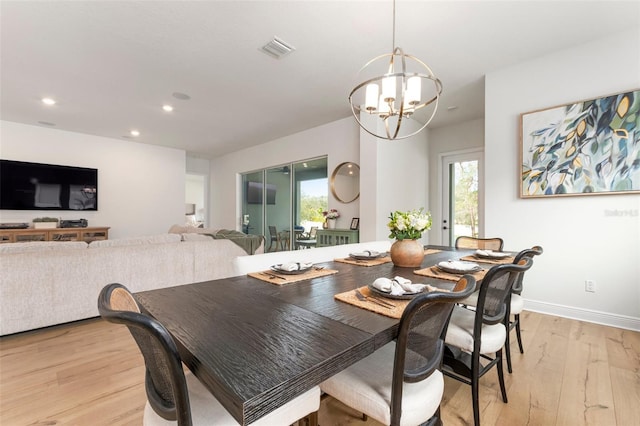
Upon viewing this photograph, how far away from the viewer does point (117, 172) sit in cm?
598

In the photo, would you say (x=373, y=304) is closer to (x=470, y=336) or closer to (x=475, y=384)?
(x=470, y=336)

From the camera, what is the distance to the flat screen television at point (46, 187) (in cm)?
484

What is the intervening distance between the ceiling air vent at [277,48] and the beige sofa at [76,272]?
210 centimetres

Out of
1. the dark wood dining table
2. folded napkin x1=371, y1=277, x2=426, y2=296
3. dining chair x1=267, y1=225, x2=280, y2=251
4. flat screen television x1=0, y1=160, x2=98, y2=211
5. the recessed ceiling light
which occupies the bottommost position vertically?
dining chair x1=267, y1=225, x2=280, y2=251

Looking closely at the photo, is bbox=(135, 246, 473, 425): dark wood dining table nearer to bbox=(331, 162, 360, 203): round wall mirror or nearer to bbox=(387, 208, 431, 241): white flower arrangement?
bbox=(387, 208, 431, 241): white flower arrangement

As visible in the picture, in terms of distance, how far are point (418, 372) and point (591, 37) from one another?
355 centimetres

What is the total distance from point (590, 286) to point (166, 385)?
3.64 meters

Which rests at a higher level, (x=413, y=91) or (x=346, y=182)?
(x=413, y=91)

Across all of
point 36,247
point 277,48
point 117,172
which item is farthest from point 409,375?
point 117,172

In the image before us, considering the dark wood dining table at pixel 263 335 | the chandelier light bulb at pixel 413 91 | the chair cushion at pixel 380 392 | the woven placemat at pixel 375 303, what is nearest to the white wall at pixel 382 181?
the chandelier light bulb at pixel 413 91

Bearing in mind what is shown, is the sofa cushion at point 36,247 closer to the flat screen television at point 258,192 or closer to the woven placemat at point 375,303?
the woven placemat at point 375,303

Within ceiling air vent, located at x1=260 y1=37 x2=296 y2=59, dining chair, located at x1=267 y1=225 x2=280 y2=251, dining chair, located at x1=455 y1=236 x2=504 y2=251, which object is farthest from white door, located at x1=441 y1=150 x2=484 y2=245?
ceiling air vent, located at x1=260 y1=37 x2=296 y2=59

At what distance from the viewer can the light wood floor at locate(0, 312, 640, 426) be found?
149cm

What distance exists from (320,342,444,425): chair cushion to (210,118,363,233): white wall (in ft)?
10.7
